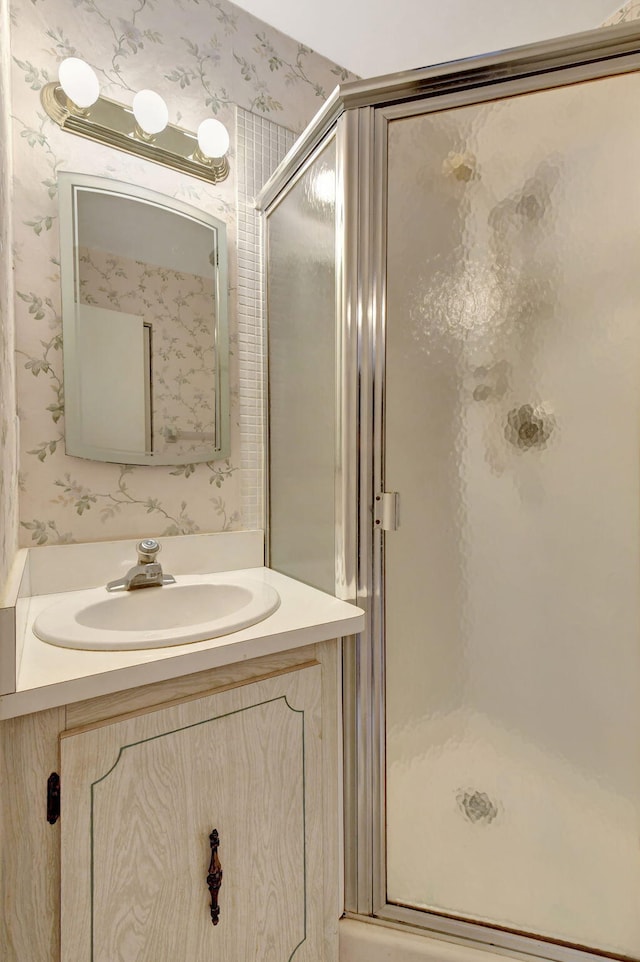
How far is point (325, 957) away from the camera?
94 centimetres

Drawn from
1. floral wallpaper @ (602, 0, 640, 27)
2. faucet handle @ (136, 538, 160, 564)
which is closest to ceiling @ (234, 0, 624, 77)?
floral wallpaper @ (602, 0, 640, 27)

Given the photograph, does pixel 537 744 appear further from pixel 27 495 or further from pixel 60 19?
pixel 60 19

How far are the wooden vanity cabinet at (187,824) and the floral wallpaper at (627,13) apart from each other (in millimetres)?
1847

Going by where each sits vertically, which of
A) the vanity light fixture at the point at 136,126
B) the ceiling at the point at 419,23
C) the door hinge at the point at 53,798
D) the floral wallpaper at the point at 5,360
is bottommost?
the door hinge at the point at 53,798

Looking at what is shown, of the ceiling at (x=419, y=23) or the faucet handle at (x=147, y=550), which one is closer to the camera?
the faucet handle at (x=147, y=550)

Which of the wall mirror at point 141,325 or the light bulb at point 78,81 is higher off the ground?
the light bulb at point 78,81

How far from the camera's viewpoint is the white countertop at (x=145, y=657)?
0.64 metres

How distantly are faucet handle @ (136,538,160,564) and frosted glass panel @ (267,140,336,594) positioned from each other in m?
0.35

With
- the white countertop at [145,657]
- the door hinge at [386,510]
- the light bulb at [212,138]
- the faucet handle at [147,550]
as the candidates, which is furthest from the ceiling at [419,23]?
the white countertop at [145,657]

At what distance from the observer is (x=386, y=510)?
1000mm

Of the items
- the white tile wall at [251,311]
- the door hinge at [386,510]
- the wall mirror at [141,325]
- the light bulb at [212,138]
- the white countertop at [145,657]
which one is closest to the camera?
the white countertop at [145,657]

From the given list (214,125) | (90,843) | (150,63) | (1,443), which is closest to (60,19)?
(150,63)

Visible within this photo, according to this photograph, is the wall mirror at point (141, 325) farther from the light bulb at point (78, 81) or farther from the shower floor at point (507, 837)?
the shower floor at point (507, 837)

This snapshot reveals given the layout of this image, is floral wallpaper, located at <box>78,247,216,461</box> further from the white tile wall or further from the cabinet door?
the cabinet door
